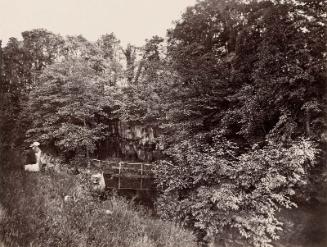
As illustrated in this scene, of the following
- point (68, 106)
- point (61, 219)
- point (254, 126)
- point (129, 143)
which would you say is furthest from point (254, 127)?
point (129, 143)

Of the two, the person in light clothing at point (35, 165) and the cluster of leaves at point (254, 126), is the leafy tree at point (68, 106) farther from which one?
the person in light clothing at point (35, 165)

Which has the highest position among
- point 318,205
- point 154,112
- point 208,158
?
point 154,112

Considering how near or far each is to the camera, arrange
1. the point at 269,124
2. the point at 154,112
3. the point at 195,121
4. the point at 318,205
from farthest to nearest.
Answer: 1. the point at 154,112
2. the point at 195,121
3. the point at 269,124
4. the point at 318,205

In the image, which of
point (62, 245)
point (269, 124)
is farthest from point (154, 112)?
point (62, 245)

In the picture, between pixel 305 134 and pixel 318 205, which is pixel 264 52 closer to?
pixel 305 134

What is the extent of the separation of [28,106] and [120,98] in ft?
21.6

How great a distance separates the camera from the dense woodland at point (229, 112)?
1217cm

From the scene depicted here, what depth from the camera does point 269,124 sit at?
1489 centimetres

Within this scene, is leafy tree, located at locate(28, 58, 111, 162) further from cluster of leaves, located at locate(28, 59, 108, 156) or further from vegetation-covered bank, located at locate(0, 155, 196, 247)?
vegetation-covered bank, located at locate(0, 155, 196, 247)

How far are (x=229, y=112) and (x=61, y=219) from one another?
9.39 m

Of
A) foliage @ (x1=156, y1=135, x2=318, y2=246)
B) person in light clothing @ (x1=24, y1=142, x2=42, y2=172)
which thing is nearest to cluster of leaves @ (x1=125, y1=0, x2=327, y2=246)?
foliage @ (x1=156, y1=135, x2=318, y2=246)

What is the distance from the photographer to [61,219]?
6805mm

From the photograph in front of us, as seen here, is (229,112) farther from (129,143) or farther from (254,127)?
(129,143)

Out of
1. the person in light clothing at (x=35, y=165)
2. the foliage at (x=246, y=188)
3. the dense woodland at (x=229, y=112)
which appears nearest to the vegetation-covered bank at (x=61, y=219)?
the person in light clothing at (x=35, y=165)
